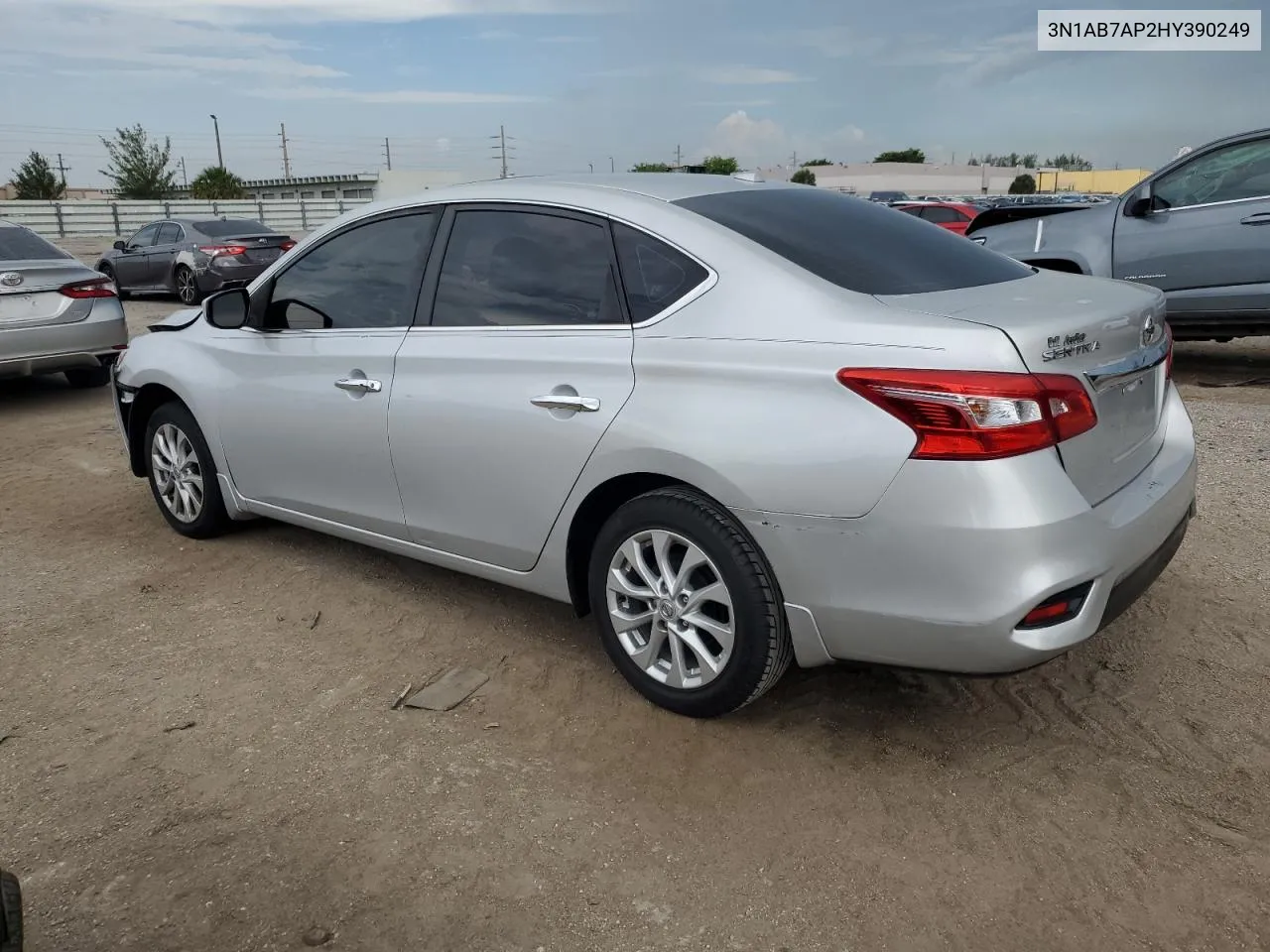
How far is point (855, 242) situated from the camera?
3309 mm

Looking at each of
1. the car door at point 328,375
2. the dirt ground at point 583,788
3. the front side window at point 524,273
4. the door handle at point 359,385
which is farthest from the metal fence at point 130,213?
the dirt ground at point 583,788

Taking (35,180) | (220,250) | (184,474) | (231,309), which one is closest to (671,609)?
(231,309)

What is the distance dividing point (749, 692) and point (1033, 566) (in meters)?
0.90

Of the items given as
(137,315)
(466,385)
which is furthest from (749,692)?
(137,315)

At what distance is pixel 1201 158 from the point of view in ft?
25.5

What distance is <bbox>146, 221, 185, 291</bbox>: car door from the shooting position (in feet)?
52.6

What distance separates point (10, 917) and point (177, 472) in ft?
11.5

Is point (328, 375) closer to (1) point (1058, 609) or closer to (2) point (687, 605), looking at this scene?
(2) point (687, 605)

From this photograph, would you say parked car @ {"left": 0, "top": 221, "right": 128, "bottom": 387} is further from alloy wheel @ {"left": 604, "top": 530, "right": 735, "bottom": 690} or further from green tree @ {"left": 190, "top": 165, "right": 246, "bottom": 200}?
green tree @ {"left": 190, "top": 165, "right": 246, "bottom": 200}

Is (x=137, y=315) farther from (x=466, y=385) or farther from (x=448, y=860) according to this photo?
(x=448, y=860)

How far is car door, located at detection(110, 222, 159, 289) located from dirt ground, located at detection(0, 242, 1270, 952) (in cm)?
1386

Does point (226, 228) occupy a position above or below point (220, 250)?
above

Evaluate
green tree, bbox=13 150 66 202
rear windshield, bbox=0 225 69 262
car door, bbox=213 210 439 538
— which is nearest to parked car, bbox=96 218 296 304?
rear windshield, bbox=0 225 69 262

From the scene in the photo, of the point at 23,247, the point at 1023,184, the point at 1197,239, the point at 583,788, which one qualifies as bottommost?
the point at 583,788
